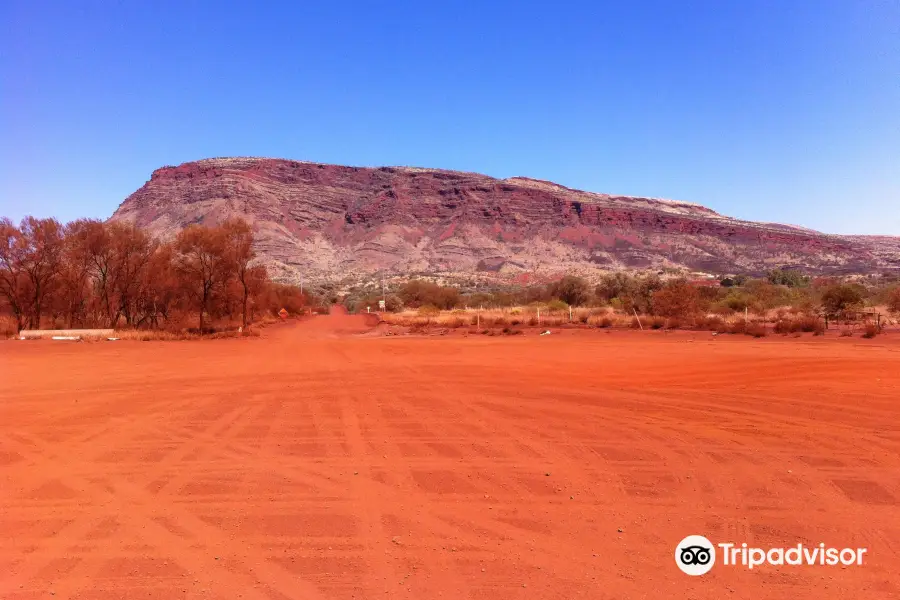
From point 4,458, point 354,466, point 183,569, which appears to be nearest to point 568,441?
point 354,466

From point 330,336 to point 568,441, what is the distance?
87.6 feet

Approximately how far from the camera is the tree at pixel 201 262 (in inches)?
1323

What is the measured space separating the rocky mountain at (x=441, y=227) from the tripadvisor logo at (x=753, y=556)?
103 m

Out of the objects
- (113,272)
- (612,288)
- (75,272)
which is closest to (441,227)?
(612,288)

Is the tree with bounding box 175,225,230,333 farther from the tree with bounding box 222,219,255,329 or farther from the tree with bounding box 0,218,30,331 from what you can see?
the tree with bounding box 0,218,30,331

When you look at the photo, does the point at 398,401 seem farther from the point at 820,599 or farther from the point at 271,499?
the point at 820,599

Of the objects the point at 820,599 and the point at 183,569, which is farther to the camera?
the point at 183,569

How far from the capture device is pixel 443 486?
640cm

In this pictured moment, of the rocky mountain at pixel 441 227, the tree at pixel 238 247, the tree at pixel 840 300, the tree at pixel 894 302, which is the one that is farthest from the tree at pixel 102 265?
the rocky mountain at pixel 441 227

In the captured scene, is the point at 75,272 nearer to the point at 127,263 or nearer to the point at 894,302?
the point at 127,263

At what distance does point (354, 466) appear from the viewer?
282 inches

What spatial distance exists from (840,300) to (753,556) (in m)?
34.8

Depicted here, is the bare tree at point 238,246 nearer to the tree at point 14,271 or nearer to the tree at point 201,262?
the tree at point 201,262

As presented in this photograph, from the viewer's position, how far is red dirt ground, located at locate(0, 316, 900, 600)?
14.7 feet
